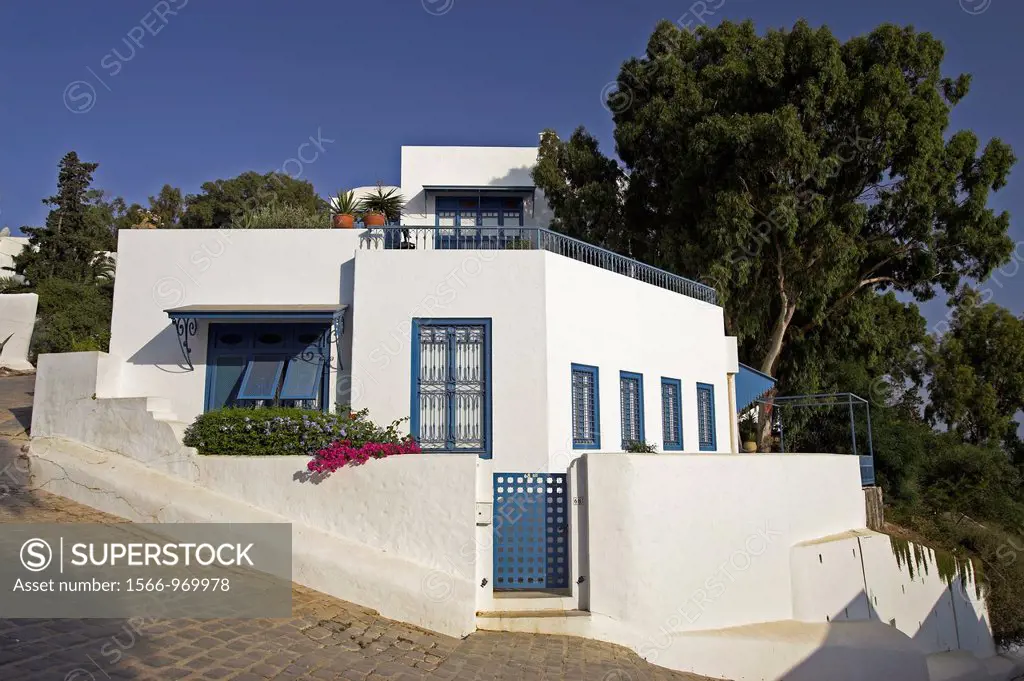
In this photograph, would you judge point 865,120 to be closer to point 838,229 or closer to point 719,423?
point 838,229

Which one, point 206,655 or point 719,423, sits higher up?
point 719,423

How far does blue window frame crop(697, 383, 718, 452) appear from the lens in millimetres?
14555

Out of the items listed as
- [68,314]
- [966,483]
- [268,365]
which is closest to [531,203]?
[268,365]

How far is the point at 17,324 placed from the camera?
2156 cm

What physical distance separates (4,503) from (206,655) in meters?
5.11

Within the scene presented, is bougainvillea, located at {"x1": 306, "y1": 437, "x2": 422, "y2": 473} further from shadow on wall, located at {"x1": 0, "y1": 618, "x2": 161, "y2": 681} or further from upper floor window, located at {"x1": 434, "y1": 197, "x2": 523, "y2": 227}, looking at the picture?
upper floor window, located at {"x1": 434, "y1": 197, "x2": 523, "y2": 227}

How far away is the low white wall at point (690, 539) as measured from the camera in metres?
8.23

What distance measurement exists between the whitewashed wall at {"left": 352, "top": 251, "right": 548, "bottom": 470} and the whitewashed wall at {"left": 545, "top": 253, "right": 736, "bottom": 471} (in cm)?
28

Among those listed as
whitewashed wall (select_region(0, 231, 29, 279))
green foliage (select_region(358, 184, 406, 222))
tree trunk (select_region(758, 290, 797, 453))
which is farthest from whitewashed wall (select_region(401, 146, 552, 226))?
whitewashed wall (select_region(0, 231, 29, 279))

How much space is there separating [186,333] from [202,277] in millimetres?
1003

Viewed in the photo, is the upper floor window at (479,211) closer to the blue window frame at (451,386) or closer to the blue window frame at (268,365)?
the blue window frame at (268,365)

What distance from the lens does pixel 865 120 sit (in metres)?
17.6

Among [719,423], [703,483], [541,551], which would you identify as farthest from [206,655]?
[719,423]

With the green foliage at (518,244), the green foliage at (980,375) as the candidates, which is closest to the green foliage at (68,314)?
the green foliage at (518,244)
